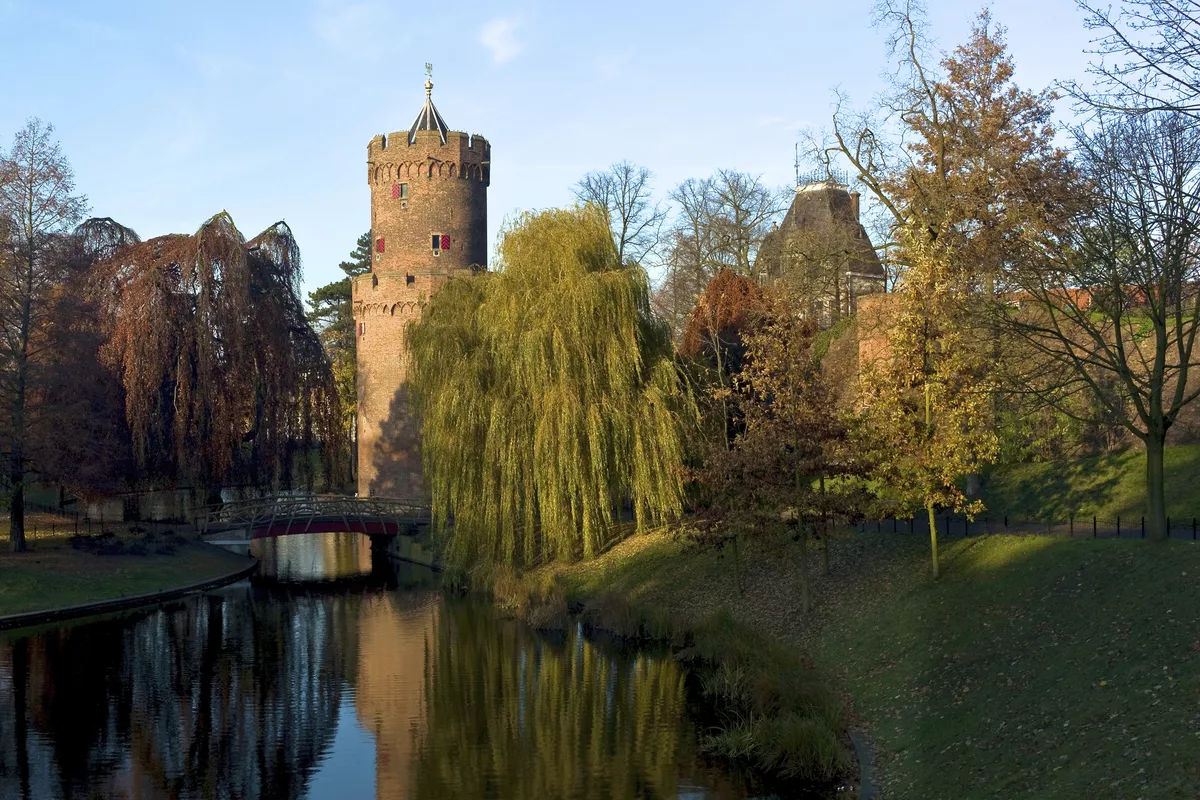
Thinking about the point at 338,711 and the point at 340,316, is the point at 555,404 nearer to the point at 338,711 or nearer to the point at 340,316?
the point at 338,711

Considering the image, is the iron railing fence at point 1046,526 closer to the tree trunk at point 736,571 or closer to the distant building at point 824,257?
the tree trunk at point 736,571

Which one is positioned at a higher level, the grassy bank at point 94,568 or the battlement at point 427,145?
the battlement at point 427,145

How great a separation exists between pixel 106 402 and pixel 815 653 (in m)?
24.0

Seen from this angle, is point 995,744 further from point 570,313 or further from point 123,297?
point 123,297

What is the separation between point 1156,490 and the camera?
57.9 ft

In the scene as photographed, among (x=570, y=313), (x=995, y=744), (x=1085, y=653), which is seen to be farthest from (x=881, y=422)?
(x=570, y=313)

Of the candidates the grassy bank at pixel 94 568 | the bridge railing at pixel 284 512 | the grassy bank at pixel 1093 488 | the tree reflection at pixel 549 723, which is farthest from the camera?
the bridge railing at pixel 284 512

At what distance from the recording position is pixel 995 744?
1256 cm

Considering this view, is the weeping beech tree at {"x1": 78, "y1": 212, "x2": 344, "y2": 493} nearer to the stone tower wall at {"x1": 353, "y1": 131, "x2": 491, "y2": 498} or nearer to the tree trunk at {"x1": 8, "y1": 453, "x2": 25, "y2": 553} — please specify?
the tree trunk at {"x1": 8, "y1": 453, "x2": 25, "y2": 553}

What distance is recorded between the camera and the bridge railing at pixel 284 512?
37.9 m

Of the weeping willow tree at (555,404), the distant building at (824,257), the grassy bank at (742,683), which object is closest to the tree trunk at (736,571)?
the grassy bank at (742,683)

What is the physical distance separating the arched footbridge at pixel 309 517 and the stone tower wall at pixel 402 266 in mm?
5430

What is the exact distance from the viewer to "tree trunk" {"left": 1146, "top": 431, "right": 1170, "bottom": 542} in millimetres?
17312

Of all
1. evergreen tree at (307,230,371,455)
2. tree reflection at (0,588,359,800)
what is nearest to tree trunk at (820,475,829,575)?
tree reflection at (0,588,359,800)
